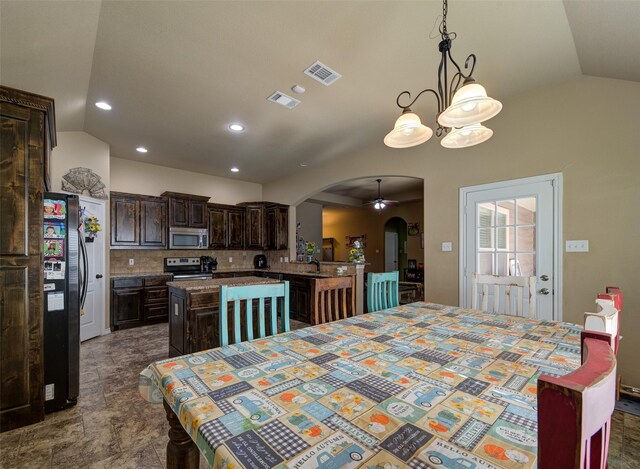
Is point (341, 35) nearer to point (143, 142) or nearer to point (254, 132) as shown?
point (254, 132)

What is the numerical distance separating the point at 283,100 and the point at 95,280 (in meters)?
3.64

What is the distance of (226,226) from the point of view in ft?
20.5

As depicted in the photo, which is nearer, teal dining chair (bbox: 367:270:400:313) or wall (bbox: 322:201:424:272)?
teal dining chair (bbox: 367:270:400:313)

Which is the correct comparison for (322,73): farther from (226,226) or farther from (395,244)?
(395,244)

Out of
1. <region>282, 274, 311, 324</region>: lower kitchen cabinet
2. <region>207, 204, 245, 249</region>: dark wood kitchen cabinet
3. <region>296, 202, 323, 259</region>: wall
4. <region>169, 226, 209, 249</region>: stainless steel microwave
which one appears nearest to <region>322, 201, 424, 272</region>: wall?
<region>296, 202, 323, 259</region>: wall

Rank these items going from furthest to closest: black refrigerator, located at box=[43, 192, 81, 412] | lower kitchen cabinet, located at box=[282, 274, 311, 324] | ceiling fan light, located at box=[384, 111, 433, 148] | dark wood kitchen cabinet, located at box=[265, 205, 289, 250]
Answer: dark wood kitchen cabinet, located at box=[265, 205, 289, 250], lower kitchen cabinet, located at box=[282, 274, 311, 324], black refrigerator, located at box=[43, 192, 81, 412], ceiling fan light, located at box=[384, 111, 433, 148]

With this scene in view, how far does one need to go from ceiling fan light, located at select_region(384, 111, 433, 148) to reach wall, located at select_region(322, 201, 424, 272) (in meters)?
6.75

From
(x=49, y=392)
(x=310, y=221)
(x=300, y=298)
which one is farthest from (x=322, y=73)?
(x=310, y=221)

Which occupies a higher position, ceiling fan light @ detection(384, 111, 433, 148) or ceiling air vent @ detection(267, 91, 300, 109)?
ceiling air vent @ detection(267, 91, 300, 109)

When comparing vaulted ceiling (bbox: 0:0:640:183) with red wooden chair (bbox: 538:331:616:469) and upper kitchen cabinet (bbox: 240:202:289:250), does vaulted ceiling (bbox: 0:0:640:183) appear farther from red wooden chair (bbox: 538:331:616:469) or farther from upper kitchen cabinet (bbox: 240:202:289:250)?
upper kitchen cabinet (bbox: 240:202:289:250)

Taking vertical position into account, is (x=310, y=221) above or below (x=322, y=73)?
below

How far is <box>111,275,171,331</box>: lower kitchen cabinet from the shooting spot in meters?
4.61

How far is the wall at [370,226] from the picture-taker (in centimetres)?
925

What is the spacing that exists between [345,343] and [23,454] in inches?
84.7
